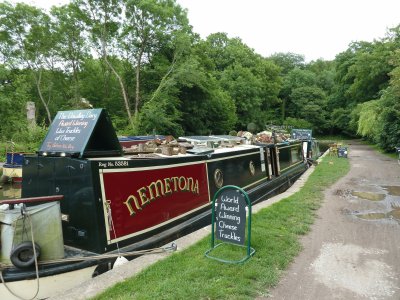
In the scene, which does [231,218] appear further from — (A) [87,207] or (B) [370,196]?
(B) [370,196]

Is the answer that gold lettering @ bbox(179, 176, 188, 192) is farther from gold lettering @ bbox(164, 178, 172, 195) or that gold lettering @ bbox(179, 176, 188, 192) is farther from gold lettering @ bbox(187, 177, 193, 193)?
gold lettering @ bbox(164, 178, 172, 195)

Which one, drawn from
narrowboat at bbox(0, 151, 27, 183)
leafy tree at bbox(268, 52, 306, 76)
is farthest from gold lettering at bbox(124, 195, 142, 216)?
leafy tree at bbox(268, 52, 306, 76)

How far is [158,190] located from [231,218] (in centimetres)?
142

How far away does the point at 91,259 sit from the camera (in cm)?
432

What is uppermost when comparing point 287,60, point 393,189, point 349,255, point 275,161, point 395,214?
point 287,60

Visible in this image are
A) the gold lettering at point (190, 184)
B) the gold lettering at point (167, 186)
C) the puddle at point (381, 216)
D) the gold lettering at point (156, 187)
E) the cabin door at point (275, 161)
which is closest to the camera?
the gold lettering at point (156, 187)

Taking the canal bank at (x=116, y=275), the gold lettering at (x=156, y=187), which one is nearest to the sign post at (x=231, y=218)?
the canal bank at (x=116, y=275)

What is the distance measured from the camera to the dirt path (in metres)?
3.83

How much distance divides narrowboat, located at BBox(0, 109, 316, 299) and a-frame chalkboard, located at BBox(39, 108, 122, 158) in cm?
1

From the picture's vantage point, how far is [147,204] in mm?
5254

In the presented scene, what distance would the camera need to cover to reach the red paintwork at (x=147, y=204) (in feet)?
15.4

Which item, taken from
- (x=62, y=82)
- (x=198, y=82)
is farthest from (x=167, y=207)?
(x=62, y=82)

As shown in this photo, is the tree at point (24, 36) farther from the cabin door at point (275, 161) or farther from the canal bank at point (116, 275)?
the canal bank at point (116, 275)

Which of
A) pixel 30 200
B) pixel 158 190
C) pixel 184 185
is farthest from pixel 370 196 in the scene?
pixel 30 200
